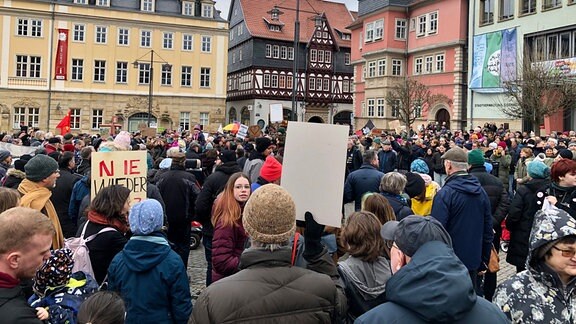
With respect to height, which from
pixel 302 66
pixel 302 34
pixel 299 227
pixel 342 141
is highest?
pixel 302 34

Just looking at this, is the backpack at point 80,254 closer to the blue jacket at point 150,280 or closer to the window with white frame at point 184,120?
the blue jacket at point 150,280

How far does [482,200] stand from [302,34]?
59456 mm

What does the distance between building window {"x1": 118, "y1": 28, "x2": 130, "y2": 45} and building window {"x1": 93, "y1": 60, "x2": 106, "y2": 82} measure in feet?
8.23

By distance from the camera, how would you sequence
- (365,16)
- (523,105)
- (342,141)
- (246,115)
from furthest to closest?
(246,115) < (365,16) < (523,105) < (342,141)

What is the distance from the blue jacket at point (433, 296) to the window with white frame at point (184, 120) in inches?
1878

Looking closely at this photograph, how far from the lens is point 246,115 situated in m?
60.7

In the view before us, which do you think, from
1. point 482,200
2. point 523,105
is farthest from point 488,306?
point 523,105

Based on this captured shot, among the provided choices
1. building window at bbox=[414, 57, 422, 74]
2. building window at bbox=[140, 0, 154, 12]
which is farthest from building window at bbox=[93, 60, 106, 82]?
building window at bbox=[414, 57, 422, 74]

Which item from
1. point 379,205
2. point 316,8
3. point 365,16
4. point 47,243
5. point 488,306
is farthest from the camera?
point 316,8

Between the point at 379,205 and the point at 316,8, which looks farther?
the point at 316,8

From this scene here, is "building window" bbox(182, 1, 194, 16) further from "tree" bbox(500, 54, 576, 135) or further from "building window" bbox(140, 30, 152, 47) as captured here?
"tree" bbox(500, 54, 576, 135)

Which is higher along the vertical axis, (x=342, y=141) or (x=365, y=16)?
(x=365, y=16)

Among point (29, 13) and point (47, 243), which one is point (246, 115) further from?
point (47, 243)

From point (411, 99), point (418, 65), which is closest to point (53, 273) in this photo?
point (411, 99)
